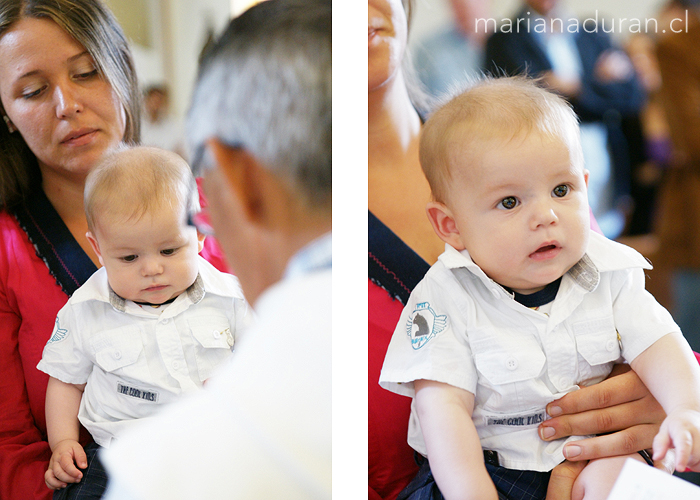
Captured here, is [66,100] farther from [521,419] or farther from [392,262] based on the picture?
[521,419]

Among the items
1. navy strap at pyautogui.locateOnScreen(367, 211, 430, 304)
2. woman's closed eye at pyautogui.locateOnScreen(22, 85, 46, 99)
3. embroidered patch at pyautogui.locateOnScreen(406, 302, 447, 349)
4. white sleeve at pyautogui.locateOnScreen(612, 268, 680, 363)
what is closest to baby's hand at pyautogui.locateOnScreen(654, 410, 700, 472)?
white sleeve at pyautogui.locateOnScreen(612, 268, 680, 363)

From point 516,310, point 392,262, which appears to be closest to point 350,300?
point 392,262

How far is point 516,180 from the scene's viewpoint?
40.7 inches

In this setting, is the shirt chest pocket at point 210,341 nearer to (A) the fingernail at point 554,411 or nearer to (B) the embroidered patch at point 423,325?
(B) the embroidered patch at point 423,325

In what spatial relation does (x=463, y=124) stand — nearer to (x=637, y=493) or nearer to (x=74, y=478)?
(x=637, y=493)

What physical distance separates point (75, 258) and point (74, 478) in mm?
421

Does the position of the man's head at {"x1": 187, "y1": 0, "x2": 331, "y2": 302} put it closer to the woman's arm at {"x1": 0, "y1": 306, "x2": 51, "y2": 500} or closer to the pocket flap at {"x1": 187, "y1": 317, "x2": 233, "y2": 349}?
the pocket flap at {"x1": 187, "y1": 317, "x2": 233, "y2": 349}

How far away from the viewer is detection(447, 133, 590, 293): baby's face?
1029 millimetres

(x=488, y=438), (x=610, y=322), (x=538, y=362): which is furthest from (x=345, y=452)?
(x=610, y=322)

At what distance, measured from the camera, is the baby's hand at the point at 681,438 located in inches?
36.7

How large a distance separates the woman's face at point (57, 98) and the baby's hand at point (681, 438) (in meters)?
1.11

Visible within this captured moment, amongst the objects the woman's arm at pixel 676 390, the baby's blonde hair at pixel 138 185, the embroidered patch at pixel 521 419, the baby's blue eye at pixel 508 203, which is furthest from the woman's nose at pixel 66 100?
the woman's arm at pixel 676 390

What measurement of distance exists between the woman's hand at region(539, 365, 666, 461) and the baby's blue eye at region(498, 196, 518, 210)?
1.18 ft

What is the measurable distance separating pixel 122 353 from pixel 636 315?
0.97 metres
